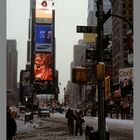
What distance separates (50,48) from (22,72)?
28099mm

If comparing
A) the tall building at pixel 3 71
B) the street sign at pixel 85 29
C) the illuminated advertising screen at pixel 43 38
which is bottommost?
the tall building at pixel 3 71

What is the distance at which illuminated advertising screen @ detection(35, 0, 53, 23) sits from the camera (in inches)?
4919

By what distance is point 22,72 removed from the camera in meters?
143

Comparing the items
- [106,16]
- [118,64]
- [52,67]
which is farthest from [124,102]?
[106,16]

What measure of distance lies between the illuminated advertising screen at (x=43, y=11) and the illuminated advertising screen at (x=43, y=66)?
14482 mm

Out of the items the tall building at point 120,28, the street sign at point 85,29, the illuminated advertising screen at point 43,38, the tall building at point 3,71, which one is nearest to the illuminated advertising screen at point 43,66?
the illuminated advertising screen at point 43,38

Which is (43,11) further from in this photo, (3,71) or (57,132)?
(3,71)

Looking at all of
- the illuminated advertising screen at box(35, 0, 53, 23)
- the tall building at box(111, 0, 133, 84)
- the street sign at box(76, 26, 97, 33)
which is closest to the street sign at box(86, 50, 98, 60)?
the street sign at box(76, 26, 97, 33)

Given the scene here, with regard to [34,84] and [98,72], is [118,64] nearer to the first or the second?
[34,84]

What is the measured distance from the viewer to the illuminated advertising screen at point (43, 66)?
111938mm

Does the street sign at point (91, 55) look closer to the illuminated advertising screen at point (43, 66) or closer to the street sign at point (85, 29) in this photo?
the street sign at point (85, 29)

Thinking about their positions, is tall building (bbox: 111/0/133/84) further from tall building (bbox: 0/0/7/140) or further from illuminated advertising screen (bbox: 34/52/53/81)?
illuminated advertising screen (bbox: 34/52/53/81)

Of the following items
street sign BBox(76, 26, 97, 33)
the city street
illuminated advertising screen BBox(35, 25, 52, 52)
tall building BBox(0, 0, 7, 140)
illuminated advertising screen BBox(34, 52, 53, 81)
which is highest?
illuminated advertising screen BBox(35, 25, 52, 52)

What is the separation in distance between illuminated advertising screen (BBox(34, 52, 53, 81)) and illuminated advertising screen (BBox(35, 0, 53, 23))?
1448cm
